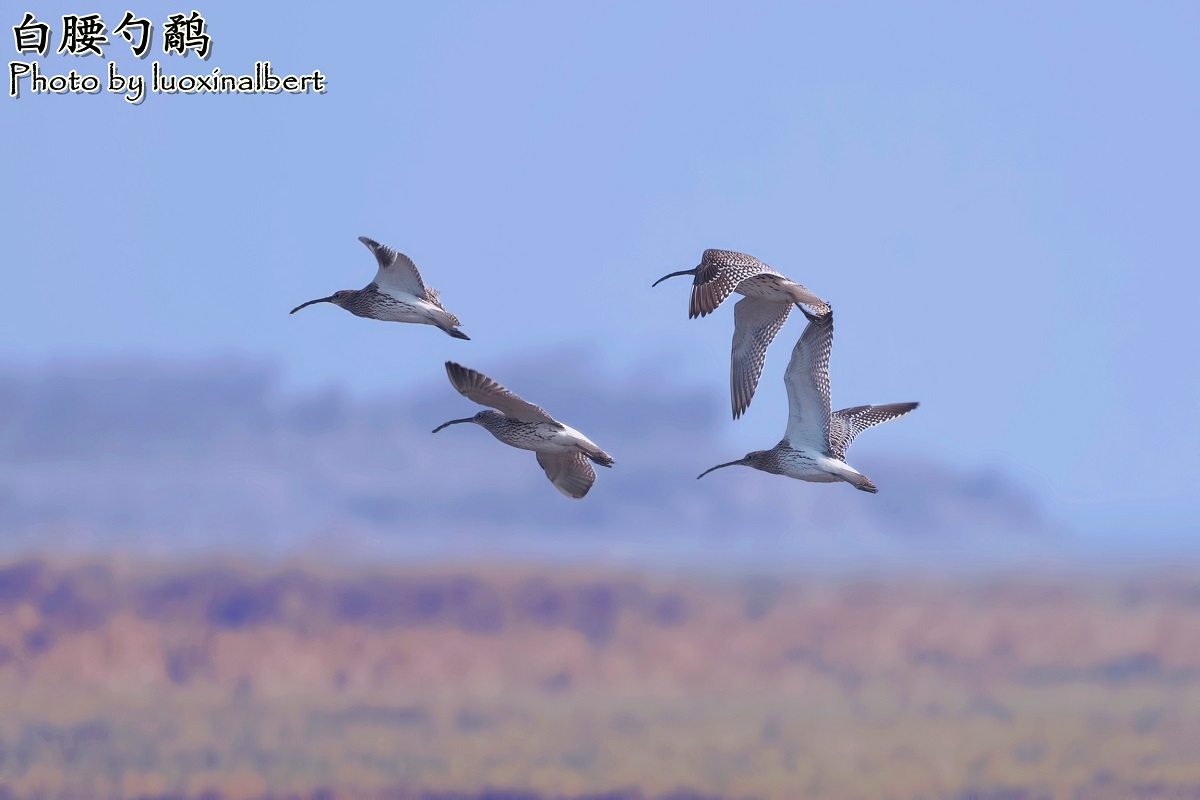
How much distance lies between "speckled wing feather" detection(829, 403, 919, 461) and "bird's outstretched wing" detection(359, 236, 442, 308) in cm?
868

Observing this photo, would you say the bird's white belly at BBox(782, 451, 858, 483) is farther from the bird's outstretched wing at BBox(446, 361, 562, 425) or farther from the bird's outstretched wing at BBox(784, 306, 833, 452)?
the bird's outstretched wing at BBox(446, 361, 562, 425)

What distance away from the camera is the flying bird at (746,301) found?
34.6 m

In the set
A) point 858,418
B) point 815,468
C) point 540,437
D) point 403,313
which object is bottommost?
point 815,468

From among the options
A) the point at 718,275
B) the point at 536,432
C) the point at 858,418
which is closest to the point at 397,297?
the point at 536,432

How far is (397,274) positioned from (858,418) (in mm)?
10191

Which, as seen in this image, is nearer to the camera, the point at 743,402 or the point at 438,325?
the point at 438,325

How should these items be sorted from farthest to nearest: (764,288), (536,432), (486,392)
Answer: (764,288)
(536,432)
(486,392)

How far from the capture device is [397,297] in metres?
33.9

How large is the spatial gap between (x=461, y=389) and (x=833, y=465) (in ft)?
25.6

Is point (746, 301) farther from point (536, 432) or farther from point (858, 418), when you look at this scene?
point (536, 432)

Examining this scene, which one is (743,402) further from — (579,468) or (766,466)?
(579,468)

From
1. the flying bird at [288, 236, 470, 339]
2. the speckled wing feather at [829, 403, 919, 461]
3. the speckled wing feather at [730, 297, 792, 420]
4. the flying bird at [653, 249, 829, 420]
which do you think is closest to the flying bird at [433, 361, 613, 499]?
the flying bird at [288, 236, 470, 339]

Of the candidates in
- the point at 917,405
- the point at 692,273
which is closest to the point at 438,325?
the point at 692,273

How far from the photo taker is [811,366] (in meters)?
34.5
